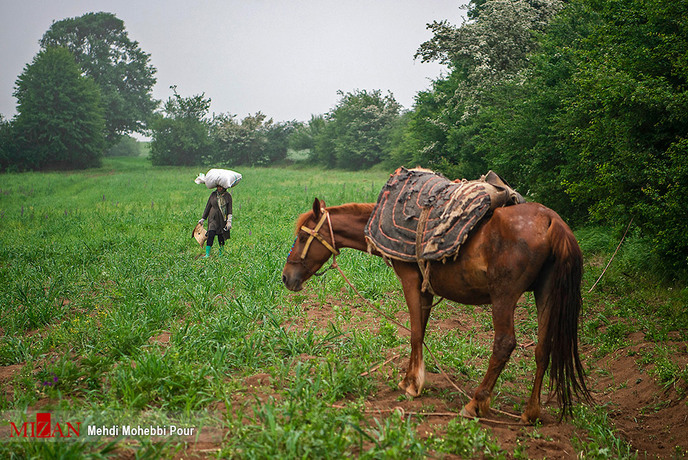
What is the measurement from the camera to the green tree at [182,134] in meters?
49.8

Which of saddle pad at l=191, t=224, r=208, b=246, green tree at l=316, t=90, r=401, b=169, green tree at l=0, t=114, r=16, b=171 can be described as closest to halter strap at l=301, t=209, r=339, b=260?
saddle pad at l=191, t=224, r=208, b=246

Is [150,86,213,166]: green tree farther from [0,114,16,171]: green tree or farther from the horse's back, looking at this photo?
the horse's back

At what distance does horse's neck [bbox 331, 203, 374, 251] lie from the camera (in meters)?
4.52

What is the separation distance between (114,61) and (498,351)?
254ft

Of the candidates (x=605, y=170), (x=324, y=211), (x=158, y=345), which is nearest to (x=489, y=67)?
(x=605, y=170)

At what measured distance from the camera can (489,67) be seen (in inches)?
695

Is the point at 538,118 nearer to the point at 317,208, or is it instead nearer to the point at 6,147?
the point at 317,208

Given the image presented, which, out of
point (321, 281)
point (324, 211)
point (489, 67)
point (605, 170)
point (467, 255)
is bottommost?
point (321, 281)

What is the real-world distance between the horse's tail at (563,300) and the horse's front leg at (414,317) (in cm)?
108

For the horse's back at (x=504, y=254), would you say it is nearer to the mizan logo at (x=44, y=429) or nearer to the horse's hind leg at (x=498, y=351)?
the horse's hind leg at (x=498, y=351)

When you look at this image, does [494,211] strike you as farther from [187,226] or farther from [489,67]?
[489,67]

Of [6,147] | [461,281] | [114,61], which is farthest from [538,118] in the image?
[114,61]

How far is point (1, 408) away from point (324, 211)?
308 cm

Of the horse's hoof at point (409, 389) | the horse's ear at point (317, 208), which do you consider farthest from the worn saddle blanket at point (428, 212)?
the horse's hoof at point (409, 389)
